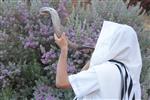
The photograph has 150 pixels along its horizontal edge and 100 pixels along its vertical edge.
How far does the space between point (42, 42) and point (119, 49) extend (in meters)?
1.71

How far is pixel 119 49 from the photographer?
2.72 m

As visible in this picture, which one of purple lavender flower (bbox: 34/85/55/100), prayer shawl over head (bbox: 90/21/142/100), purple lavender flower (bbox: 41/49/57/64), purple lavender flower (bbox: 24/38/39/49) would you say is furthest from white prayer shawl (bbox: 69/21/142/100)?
purple lavender flower (bbox: 24/38/39/49)

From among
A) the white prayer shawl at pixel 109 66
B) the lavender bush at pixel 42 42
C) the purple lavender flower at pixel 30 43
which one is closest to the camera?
the white prayer shawl at pixel 109 66

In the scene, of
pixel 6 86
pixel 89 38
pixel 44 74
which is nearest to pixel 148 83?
pixel 89 38

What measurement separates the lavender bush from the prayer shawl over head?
1195 mm

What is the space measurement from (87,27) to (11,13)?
0.79 metres

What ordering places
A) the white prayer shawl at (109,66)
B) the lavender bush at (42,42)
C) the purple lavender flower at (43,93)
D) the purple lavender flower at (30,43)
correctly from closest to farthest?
1. the white prayer shawl at (109,66)
2. the purple lavender flower at (43,93)
3. the lavender bush at (42,42)
4. the purple lavender flower at (30,43)

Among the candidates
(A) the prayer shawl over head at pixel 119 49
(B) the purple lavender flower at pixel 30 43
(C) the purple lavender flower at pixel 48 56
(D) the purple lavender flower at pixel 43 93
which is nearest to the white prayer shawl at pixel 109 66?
(A) the prayer shawl over head at pixel 119 49

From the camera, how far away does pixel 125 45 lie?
272 centimetres

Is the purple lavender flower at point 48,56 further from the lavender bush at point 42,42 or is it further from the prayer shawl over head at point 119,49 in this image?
the prayer shawl over head at point 119,49

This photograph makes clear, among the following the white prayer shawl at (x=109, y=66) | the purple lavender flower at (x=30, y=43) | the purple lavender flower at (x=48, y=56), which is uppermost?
the white prayer shawl at (x=109, y=66)

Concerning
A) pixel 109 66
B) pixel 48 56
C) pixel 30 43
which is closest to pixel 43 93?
pixel 48 56

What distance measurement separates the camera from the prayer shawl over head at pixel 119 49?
2.73 metres

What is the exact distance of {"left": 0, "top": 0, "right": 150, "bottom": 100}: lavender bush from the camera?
4074 millimetres
